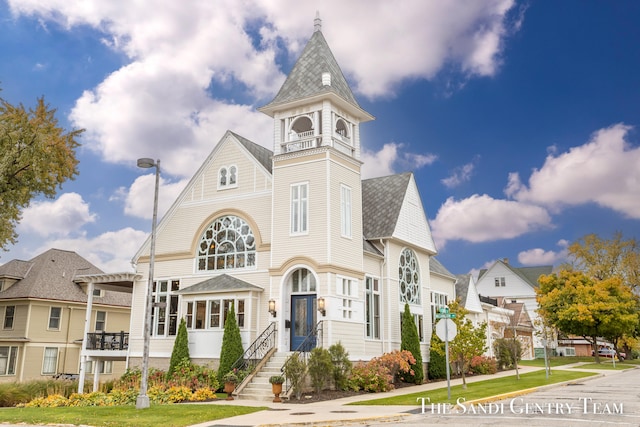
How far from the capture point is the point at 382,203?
29.5 meters

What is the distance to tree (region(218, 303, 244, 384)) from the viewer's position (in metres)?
22.9

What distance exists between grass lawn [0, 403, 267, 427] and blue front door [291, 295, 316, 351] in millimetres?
6770

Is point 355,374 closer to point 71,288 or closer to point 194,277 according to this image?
point 194,277

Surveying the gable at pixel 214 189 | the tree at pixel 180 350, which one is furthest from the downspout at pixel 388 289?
the tree at pixel 180 350

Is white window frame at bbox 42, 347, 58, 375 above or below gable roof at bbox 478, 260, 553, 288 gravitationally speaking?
below

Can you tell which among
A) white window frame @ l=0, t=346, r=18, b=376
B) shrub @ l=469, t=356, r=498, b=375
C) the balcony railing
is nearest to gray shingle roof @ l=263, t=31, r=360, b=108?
the balcony railing

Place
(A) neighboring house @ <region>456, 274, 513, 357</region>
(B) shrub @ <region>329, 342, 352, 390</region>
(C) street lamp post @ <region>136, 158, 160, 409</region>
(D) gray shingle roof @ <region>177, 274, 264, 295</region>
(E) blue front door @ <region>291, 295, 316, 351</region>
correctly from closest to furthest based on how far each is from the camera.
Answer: (C) street lamp post @ <region>136, 158, 160, 409</region>, (B) shrub @ <region>329, 342, 352, 390</region>, (E) blue front door @ <region>291, 295, 316, 351</region>, (D) gray shingle roof @ <region>177, 274, 264, 295</region>, (A) neighboring house @ <region>456, 274, 513, 357</region>

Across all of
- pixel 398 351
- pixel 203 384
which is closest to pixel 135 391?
pixel 203 384

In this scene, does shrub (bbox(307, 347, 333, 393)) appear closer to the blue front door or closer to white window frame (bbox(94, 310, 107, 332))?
the blue front door

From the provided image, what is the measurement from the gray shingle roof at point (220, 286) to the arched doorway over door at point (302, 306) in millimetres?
1635

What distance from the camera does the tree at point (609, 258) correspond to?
53.4 meters

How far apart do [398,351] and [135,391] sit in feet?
36.7

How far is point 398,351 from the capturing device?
25.5 meters

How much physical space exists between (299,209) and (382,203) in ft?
21.4
